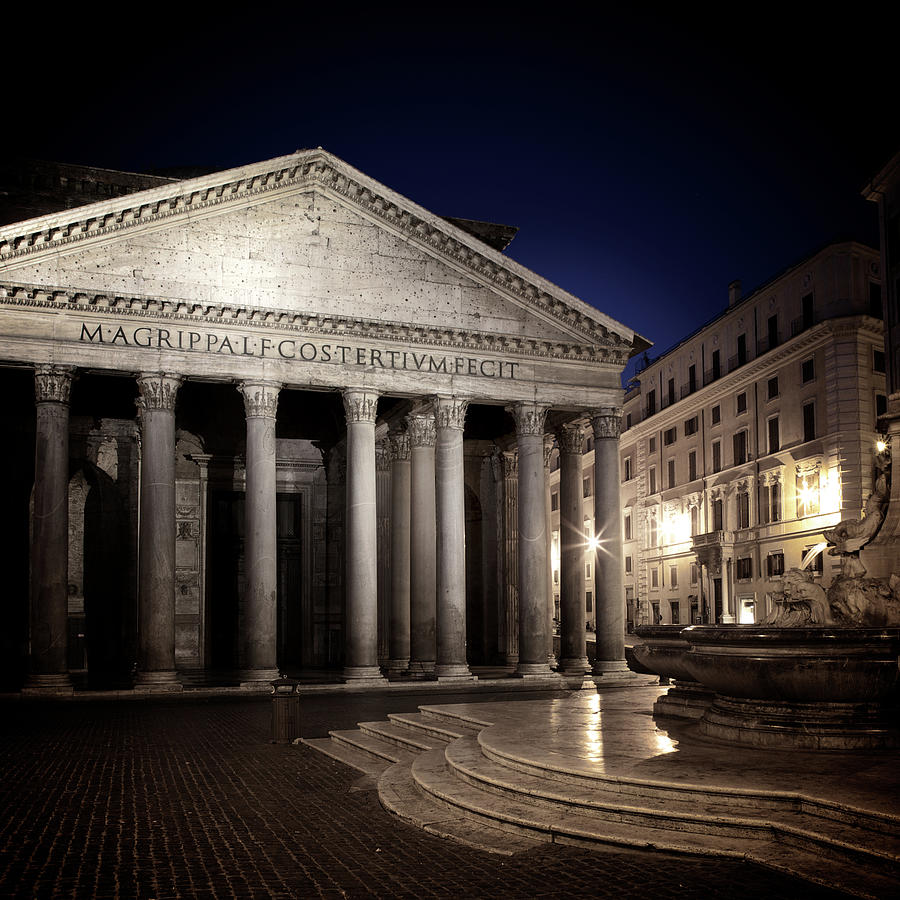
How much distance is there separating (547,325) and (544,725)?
15089 mm

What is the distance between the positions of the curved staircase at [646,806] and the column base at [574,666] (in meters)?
15.1

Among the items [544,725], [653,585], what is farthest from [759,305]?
[544,725]

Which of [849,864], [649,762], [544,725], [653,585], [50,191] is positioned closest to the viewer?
[849,864]

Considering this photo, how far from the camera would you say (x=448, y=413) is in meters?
25.0

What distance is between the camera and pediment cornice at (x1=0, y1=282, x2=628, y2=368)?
21.9m

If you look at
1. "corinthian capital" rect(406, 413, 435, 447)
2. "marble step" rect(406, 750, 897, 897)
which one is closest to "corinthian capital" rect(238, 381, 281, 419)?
"corinthian capital" rect(406, 413, 435, 447)

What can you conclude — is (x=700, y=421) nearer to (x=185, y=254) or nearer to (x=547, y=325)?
(x=547, y=325)

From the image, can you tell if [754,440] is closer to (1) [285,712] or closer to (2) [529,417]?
(2) [529,417]

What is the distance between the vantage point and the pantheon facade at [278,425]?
2223 cm

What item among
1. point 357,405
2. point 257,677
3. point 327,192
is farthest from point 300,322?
point 257,677

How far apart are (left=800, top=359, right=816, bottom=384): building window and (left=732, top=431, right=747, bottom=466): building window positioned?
5.26m

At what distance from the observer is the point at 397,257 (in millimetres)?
25125

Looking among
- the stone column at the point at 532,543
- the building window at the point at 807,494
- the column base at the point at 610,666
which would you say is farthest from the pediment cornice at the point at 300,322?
the building window at the point at 807,494

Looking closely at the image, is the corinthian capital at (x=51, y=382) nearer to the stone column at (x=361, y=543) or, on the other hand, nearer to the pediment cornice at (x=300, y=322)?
the pediment cornice at (x=300, y=322)
